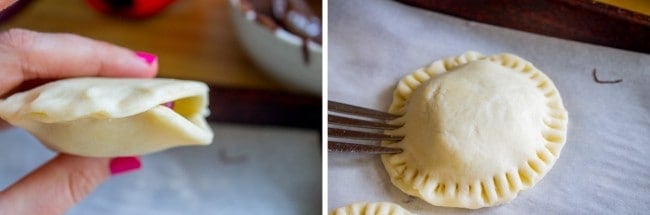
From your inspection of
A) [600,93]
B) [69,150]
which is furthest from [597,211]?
[69,150]

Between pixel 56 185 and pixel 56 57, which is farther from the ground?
pixel 56 57

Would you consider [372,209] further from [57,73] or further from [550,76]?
[57,73]

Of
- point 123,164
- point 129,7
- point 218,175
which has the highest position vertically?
point 129,7

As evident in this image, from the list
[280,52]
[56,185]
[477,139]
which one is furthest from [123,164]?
[477,139]

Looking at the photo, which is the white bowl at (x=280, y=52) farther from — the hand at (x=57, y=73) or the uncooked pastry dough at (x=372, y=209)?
the uncooked pastry dough at (x=372, y=209)

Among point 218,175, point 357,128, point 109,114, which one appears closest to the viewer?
point 109,114

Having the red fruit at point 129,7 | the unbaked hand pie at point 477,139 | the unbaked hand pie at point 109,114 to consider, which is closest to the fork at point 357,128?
the unbaked hand pie at point 477,139

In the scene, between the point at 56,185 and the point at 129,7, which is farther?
the point at 129,7
